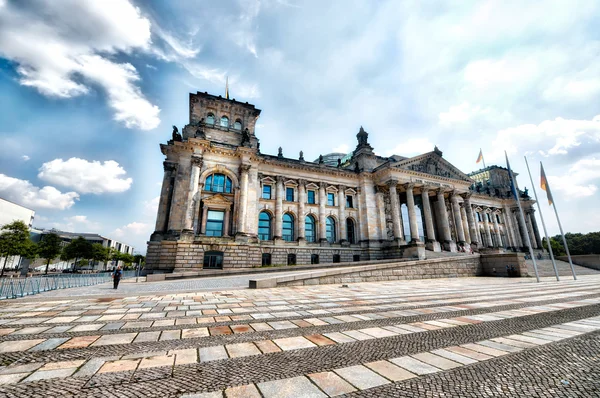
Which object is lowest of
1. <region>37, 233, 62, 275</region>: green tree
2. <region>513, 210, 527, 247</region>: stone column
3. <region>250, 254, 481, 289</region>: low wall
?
<region>250, 254, 481, 289</region>: low wall

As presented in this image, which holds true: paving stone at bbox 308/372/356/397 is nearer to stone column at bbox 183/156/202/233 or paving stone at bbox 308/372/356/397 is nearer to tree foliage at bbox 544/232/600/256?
stone column at bbox 183/156/202/233

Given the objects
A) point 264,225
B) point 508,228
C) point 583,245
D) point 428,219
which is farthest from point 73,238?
point 583,245

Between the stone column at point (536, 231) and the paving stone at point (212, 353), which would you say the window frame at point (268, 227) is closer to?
the paving stone at point (212, 353)

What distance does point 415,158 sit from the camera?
119ft

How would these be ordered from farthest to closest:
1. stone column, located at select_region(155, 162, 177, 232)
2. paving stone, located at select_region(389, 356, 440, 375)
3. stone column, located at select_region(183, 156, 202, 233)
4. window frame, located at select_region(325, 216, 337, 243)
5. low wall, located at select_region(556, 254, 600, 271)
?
window frame, located at select_region(325, 216, 337, 243) → low wall, located at select_region(556, 254, 600, 271) → stone column, located at select_region(155, 162, 177, 232) → stone column, located at select_region(183, 156, 202, 233) → paving stone, located at select_region(389, 356, 440, 375)

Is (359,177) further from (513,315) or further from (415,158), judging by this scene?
(513,315)

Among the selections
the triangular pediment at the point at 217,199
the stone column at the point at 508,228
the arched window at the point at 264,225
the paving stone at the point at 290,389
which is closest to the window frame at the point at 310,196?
the arched window at the point at 264,225

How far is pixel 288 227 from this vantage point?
104 feet

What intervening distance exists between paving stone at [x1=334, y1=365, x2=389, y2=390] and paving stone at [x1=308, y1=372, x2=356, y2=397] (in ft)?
0.27

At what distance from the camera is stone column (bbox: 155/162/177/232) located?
2636 cm

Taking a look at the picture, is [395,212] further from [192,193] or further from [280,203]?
[192,193]

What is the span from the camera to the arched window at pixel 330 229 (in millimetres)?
33500

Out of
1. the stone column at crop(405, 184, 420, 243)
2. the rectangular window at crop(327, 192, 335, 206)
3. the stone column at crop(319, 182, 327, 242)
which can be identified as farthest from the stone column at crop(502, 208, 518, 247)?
the stone column at crop(319, 182, 327, 242)

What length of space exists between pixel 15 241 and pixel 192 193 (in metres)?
32.6
